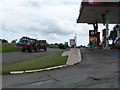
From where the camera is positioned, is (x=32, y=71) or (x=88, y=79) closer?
(x=88, y=79)

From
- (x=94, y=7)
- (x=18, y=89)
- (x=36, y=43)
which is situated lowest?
(x=18, y=89)

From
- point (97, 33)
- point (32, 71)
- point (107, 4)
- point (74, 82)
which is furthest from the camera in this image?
point (97, 33)

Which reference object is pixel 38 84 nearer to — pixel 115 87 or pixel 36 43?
pixel 115 87

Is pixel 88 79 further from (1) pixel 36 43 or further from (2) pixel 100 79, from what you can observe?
(1) pixel 36 43

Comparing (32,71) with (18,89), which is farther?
(32,71)

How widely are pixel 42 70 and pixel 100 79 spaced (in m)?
4.11

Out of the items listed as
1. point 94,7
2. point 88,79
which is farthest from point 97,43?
point 88,79

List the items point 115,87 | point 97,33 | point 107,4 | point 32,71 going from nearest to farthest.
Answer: point 115,87
point 32,71
point 107,4
point 97,33

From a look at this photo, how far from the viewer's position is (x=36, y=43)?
30.6 meters

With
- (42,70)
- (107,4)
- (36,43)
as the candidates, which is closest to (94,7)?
(107,4)

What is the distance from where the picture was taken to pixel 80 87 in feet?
21.3

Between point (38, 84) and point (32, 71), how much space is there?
10.3 ft

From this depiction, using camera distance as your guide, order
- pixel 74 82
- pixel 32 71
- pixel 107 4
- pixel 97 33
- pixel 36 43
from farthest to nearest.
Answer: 1. pixel 97 33
2. pixel 36 43
3. pixel 107 4
4. pixel 32 71
5. pixel 74 82

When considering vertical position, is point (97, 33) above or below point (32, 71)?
above
